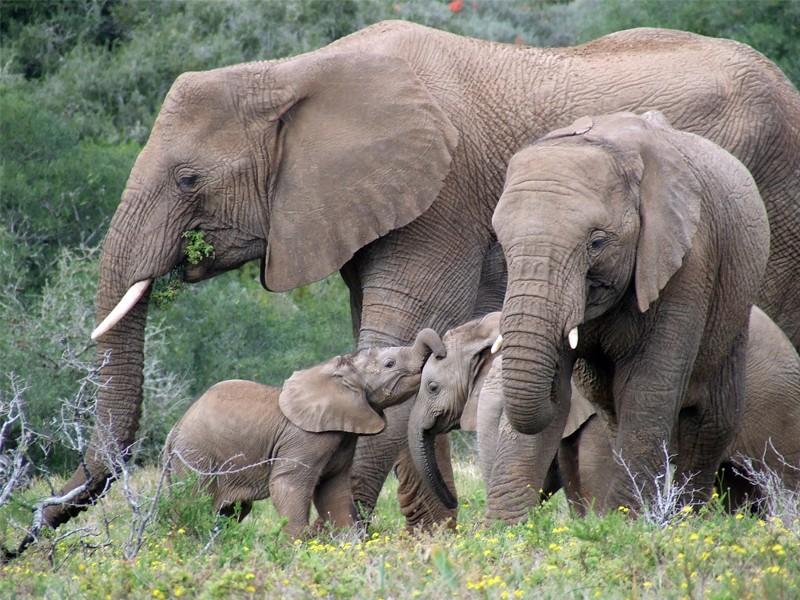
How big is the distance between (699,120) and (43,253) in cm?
747

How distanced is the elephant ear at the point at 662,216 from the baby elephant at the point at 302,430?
1.62 m

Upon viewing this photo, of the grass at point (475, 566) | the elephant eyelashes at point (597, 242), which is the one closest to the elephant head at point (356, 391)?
the grass at point (475, 566)

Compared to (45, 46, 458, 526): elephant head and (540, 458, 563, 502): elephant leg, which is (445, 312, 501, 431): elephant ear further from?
(540, 458, 563, 502): elephant leg

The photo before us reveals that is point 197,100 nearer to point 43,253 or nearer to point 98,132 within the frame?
point 43,253

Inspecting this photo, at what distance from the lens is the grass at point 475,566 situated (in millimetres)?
5391

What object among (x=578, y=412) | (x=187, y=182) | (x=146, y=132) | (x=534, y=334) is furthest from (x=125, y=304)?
(x=146, y=132)

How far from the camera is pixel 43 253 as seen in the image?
14.6 m

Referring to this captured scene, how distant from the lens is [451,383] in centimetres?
786

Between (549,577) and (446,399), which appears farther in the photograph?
(446,399)

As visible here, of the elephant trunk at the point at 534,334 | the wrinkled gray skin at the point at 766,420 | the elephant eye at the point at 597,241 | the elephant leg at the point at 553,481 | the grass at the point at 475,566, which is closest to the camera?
the grass at the point at 475,566

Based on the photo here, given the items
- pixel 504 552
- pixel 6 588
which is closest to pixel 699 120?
pixel 504 552

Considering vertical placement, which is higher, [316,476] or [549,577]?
[549,577]

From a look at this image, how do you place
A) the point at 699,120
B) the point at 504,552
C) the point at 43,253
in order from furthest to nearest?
the point at 43,253, the point at 699,120, the point at 504,552

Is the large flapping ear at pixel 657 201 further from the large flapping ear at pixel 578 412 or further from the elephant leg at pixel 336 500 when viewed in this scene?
the elephant leg at pixel 336 500
